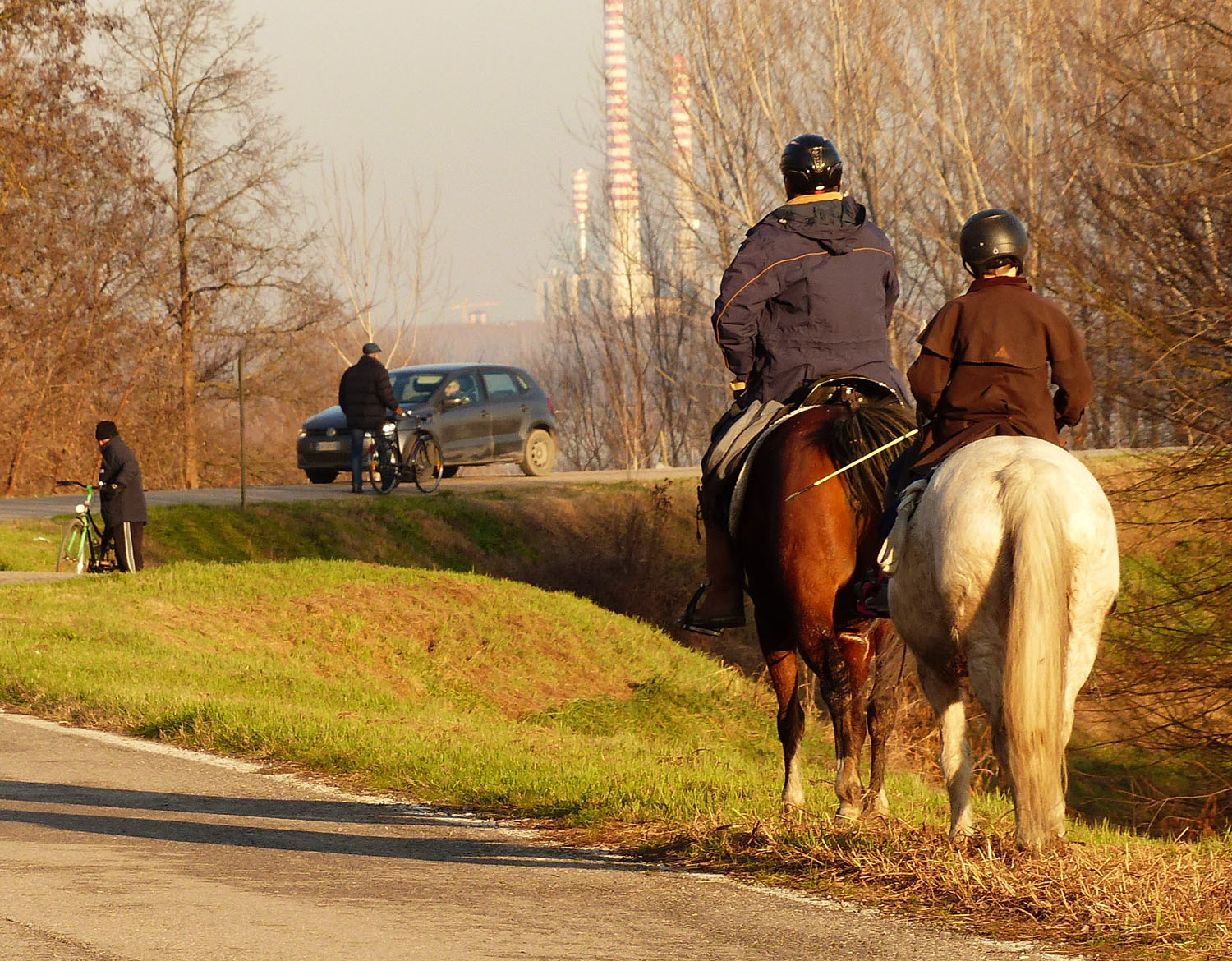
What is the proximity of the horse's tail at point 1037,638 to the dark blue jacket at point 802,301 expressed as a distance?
2.40m

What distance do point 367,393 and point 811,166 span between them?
18745 mm

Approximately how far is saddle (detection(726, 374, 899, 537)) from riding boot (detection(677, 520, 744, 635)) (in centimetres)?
36

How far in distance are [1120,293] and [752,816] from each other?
12.4 meters

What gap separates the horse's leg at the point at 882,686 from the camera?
293 inches

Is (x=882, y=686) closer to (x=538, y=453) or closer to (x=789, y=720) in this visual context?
(x=789, y=720)

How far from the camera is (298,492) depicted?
29141 millimetres

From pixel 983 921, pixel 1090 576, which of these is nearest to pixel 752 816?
pixel 983 921

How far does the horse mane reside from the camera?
7.19 metres

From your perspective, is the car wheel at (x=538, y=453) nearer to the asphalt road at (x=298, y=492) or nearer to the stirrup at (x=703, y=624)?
the asphalt road at (x=298, y=492)

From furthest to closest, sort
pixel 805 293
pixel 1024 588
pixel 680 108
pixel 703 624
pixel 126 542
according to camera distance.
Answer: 1. pixel 680 108
2. pixel 126 542
3. pixel 703 624
4. pixel 805 293
5. pixel 1024 588

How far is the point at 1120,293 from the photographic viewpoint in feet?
59.1

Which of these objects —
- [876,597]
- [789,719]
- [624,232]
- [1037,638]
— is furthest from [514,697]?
[624,232]

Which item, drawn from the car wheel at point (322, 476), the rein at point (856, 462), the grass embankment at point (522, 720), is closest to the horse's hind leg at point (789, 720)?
the grass embankment at point (522, 720)

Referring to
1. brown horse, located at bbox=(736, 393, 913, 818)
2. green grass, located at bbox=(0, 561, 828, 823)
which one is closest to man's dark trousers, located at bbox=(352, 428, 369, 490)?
green grass, located at bbox=(0, 561, 828, 823)
